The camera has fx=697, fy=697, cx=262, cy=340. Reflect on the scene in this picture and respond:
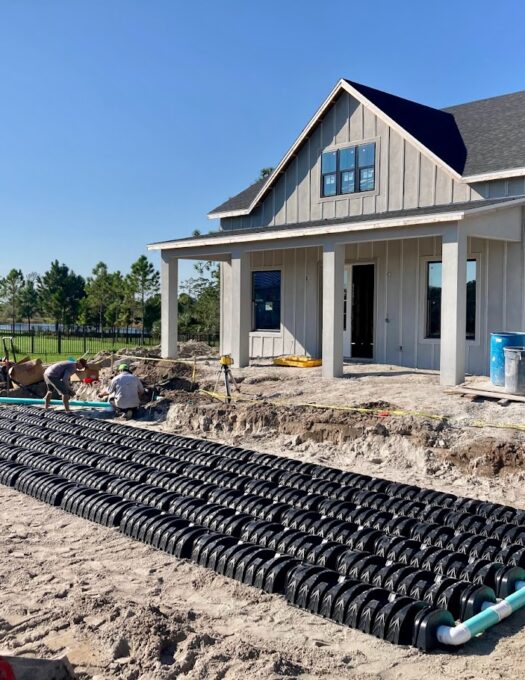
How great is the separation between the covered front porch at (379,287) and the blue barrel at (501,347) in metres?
0.84

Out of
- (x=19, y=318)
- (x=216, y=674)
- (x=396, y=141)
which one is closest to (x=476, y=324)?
(x=396, y=141)

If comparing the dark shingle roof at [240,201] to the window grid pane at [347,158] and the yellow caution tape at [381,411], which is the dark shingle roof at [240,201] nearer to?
the window grid pane at [347,158]

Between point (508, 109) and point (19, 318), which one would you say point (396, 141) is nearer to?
point (508, 109)

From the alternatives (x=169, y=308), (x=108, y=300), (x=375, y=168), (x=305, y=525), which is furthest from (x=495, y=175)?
(x=108, y=300)

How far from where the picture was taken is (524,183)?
46.7ft

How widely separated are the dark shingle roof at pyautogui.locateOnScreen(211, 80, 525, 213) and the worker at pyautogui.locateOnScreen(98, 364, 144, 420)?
8345mm

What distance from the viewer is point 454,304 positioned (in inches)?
498

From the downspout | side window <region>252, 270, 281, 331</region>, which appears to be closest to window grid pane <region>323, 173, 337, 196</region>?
side window <region>252, 270, 281, 331</region>

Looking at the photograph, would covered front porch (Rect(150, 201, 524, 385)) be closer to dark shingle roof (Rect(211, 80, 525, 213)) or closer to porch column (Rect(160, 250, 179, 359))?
porch column (Rect(160, 250, 179, 359))

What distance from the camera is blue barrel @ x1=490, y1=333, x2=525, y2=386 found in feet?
38.8

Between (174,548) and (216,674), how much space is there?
2259 mm

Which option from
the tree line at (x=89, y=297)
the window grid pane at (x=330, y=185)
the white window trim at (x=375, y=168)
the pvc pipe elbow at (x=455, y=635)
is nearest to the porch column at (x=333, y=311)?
the white window trim at (x=375, y=168)

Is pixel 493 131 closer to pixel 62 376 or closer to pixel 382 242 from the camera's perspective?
pixel 382 242

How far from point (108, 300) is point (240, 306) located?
34.8m
